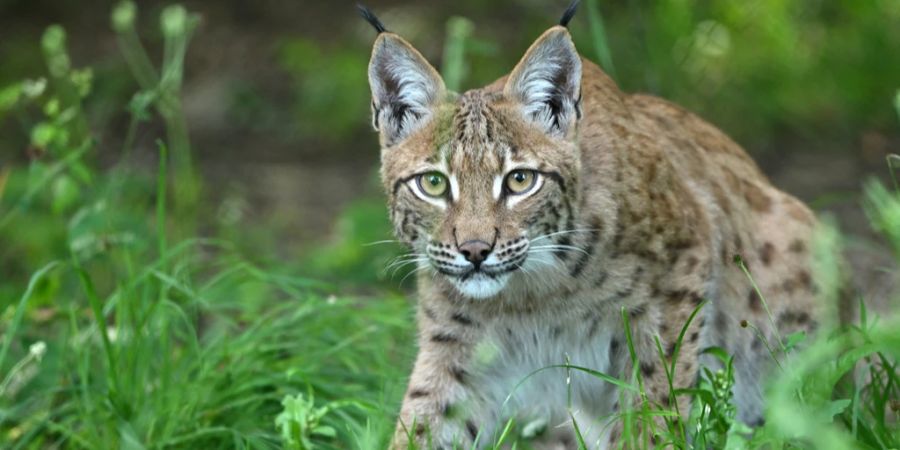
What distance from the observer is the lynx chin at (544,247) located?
4555mm

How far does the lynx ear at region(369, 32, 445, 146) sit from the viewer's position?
15.7 feet

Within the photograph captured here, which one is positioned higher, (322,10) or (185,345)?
(185,345)

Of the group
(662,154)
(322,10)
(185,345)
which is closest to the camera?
(662,154)

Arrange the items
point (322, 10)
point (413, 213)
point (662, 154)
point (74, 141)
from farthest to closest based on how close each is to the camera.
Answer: point (322, 10) → point (74, 141) → point (662, 154) → point (413, 213)

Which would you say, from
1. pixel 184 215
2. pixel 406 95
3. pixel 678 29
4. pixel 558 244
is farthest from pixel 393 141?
pixel 678 29

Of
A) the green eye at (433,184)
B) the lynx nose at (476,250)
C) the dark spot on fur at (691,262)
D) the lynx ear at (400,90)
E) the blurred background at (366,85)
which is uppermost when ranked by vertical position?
the lynx ear at (400,90)

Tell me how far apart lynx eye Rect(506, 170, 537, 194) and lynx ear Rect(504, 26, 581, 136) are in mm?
244

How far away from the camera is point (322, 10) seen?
1157 cm

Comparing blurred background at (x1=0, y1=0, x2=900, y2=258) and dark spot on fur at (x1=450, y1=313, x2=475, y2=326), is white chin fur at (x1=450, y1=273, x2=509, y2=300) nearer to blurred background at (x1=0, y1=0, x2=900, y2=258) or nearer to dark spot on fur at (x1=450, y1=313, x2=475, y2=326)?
dark spot on fur at (x1=450, y1=313, x2=475, y2=326)

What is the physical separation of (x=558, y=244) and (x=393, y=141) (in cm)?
70

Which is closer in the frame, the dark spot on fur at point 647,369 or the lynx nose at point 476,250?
the lynx nose at point 476,250

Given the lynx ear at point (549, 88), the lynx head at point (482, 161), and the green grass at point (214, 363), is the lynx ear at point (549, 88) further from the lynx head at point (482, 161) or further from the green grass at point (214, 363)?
the green grass at point (214, 363)

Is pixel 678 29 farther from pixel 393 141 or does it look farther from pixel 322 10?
pixel 322 10

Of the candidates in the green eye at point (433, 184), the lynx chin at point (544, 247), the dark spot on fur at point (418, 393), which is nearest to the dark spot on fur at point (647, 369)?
the lynx chin at point (544, 247)
